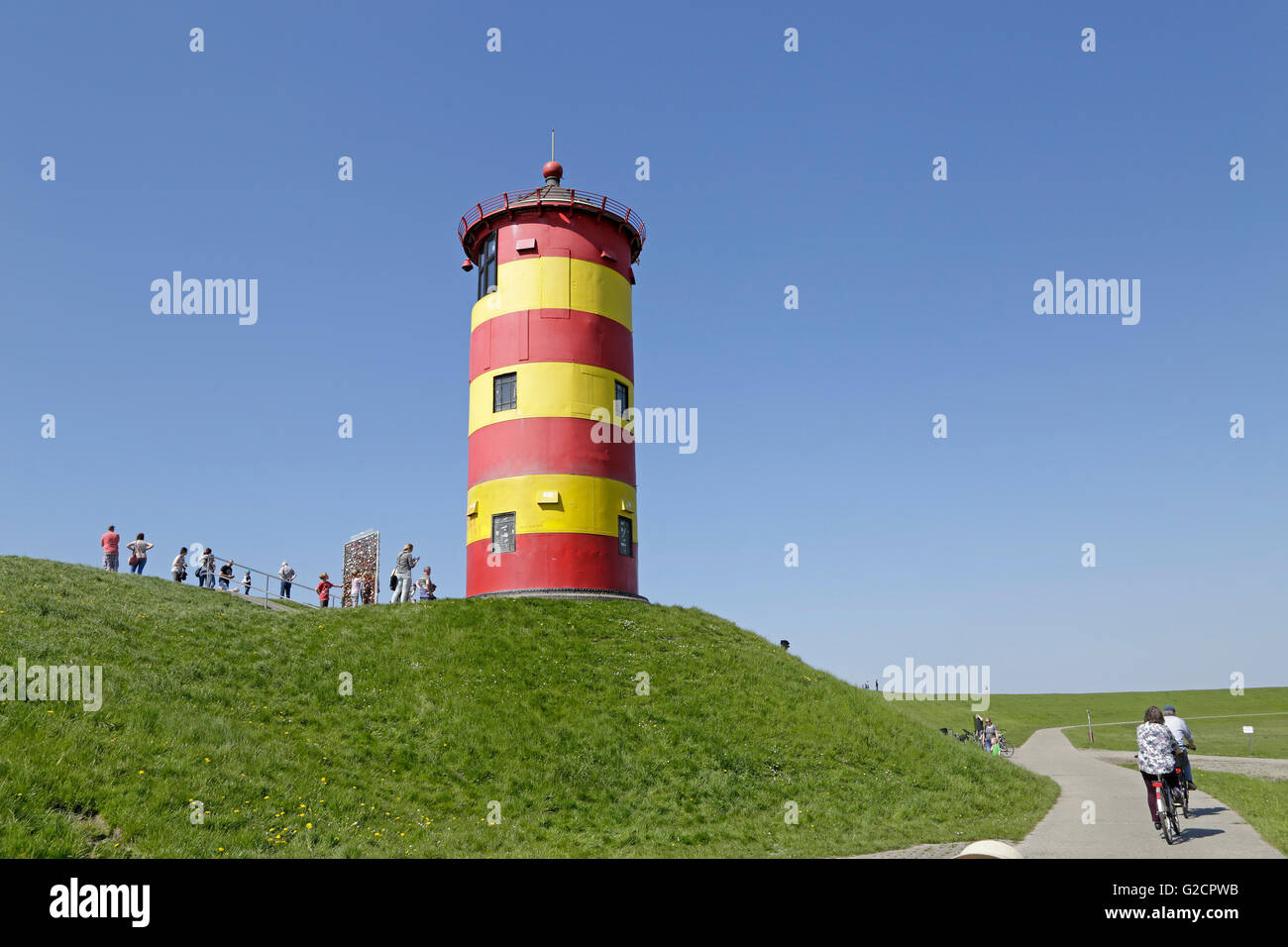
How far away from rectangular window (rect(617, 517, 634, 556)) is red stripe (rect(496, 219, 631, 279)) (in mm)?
9641

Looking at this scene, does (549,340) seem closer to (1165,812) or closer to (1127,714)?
(1165,812)

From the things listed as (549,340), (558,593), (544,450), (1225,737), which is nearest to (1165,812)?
(558,593)

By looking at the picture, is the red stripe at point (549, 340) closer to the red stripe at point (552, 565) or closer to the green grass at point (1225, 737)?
the red stripe at point (552, 565)

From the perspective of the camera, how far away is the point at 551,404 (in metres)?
28.6

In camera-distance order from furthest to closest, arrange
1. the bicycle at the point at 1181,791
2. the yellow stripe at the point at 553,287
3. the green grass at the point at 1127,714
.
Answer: the green grass at the point at 1127,714
the yellow stripe at the point at 553,287
the bicycle at the point at 1181,791

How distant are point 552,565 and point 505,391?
652cm

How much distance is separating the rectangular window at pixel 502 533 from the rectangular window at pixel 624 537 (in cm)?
379

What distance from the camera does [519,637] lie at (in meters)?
23.8

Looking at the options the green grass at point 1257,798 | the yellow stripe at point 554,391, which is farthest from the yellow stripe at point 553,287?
the green grass at point 1257,798

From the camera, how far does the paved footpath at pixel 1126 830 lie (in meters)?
13.4
